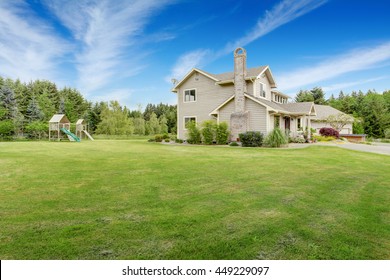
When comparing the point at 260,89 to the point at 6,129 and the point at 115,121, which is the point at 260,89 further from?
the point at 6,129

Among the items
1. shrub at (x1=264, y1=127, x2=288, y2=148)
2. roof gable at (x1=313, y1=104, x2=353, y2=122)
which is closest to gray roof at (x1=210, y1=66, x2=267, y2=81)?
shrub at (x1=264, y1=127, x2=288, y2=148)

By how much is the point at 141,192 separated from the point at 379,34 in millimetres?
8138

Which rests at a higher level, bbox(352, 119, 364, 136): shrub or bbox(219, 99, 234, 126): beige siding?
bbox(219, 99, 234, 126): beige siding

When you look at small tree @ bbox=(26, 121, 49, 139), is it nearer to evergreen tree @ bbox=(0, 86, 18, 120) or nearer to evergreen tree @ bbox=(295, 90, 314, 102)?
evergreen tree @ bbox=(0, 86, 18, 120)

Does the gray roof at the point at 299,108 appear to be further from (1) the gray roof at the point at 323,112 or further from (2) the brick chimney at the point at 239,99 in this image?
(1) the gray roof at the point at 323,112

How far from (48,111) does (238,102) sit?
39.5 meters

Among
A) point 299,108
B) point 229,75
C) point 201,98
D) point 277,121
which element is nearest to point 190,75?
point 201,98

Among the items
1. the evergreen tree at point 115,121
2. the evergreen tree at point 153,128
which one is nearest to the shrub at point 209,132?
the evergreen tree at point 115,121

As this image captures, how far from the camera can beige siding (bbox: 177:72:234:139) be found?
2286cm

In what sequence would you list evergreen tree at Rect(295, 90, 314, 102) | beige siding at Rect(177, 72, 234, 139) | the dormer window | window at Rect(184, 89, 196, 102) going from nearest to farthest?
the dormer window → beige siding at Rect(177, 72, 234, 139) → window at Rect(184, 89, 196, 102) → evergreen tree at Rect(295, 90, 314, 102)

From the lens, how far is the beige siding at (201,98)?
22.9m

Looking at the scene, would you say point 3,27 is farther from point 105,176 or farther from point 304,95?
point 304,95

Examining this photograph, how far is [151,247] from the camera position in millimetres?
2746

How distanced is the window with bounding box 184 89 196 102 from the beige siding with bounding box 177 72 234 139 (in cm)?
32
